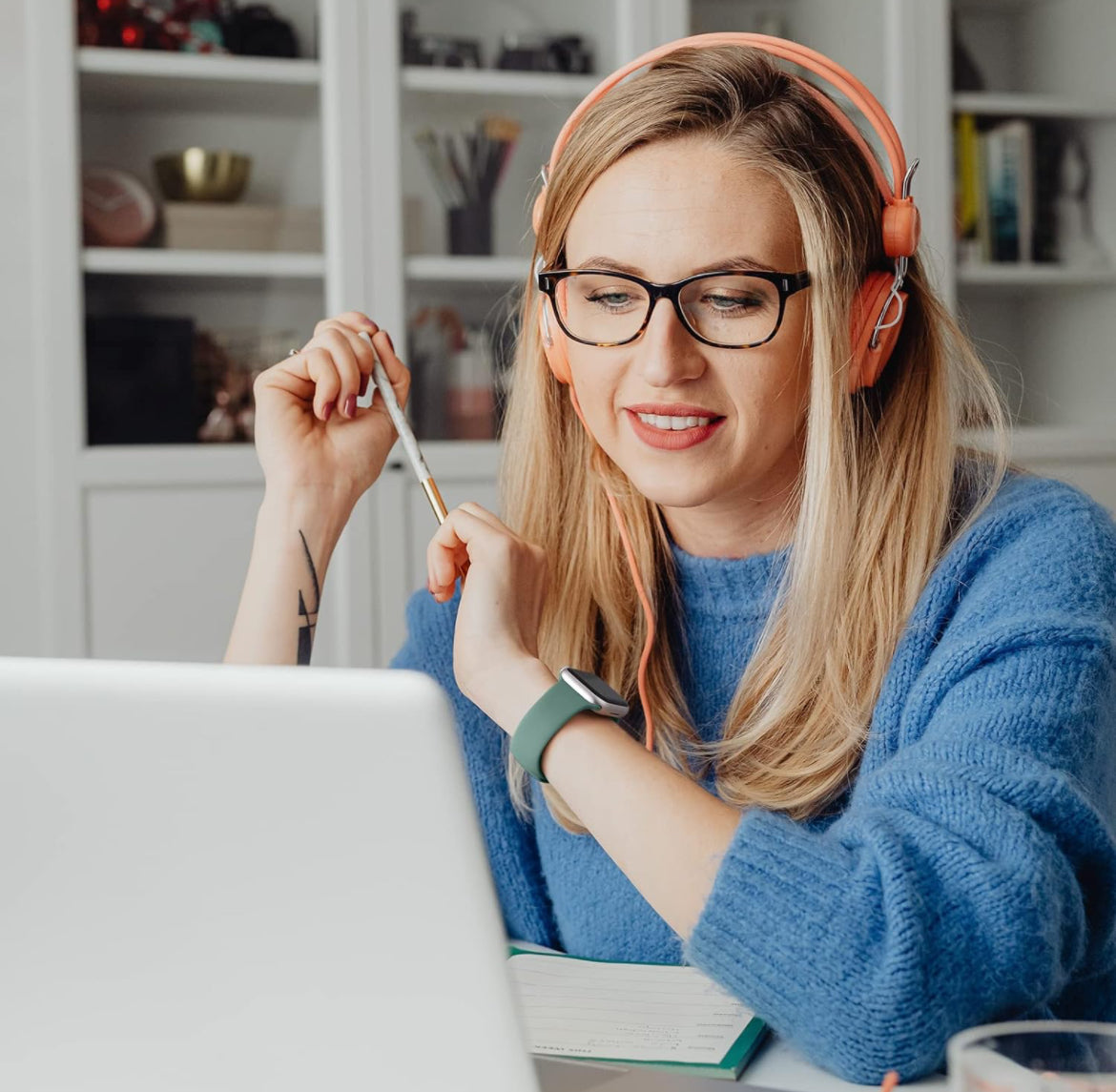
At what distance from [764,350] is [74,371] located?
1.79 m

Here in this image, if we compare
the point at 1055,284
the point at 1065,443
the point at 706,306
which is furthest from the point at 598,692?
the point at 1055,284

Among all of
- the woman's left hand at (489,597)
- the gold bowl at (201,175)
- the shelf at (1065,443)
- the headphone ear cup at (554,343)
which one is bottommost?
the woman's left hand at (489,597)

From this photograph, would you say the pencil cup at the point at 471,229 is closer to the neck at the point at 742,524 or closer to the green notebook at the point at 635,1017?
the neck at the point at 742,524

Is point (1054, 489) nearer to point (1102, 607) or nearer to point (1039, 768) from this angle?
point (1102, 607)

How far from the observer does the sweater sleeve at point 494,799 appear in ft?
4.00

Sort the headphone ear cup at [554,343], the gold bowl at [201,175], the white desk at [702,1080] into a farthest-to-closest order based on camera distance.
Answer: the gold bowl at [201,175], the headphone ear cup at [554,343], the white desk at [702,1080]

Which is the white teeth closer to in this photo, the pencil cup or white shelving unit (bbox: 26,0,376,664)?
white shelving unit (bbox: 26,0,376,664)

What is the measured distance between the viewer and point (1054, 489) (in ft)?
3.53

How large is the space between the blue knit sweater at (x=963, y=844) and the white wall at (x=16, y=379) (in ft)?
6.17

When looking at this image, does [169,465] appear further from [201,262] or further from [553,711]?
[553,711]

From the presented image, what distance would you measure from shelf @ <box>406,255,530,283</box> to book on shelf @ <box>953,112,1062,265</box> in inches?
39.3

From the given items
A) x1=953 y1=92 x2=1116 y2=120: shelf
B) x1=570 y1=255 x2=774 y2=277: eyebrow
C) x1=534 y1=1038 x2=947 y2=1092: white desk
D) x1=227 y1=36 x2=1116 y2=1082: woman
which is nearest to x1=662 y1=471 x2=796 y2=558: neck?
x1=227 y1=36 x2=1116 y2=1082: woman

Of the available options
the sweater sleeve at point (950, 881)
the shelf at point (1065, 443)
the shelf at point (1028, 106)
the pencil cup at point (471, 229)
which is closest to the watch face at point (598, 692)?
the sweater sleeve at point (950, 881)

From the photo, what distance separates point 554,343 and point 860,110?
325mm
